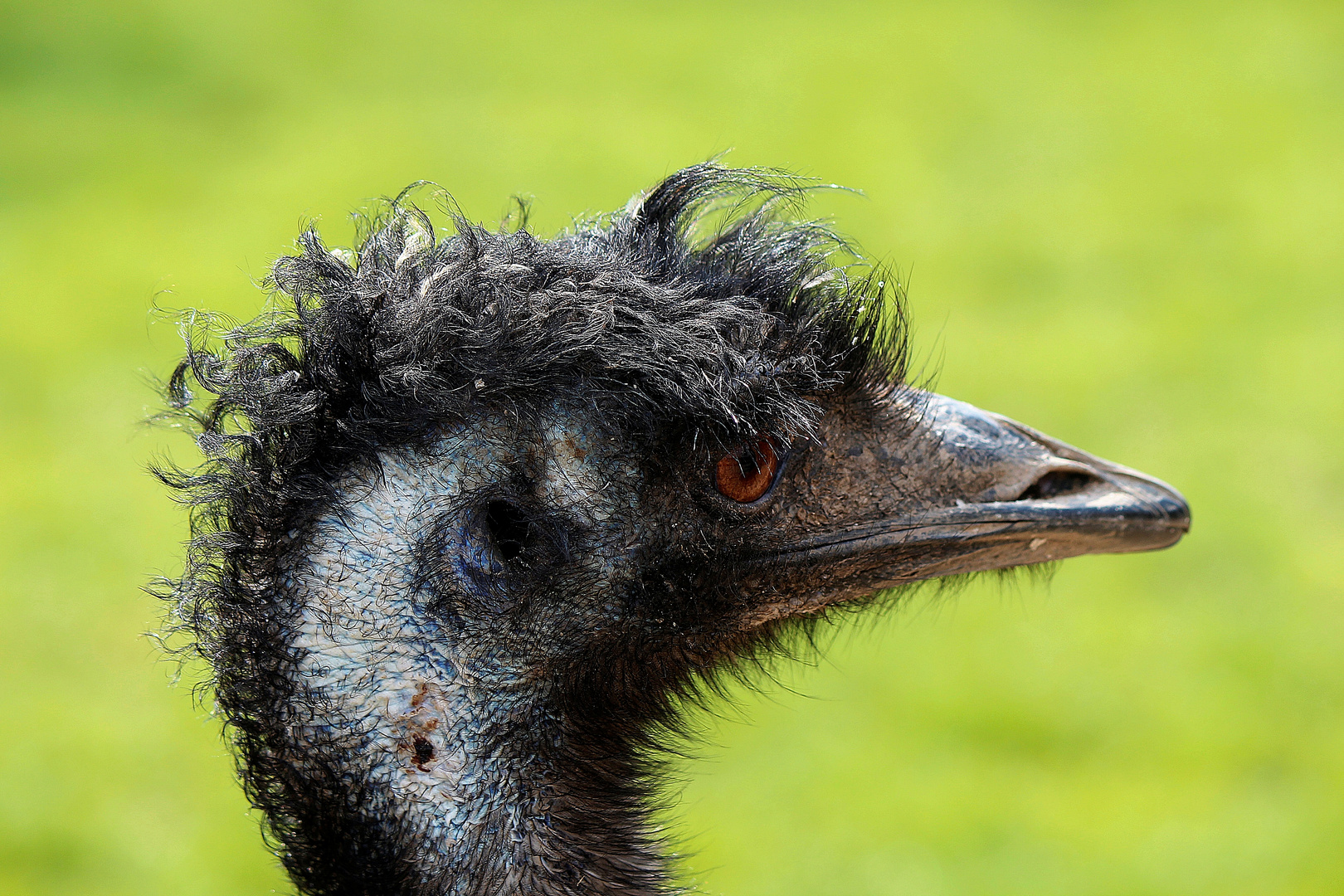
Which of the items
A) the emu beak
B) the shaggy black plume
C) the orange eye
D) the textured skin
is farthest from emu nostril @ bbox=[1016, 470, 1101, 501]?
the textured skin

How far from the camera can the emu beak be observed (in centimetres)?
262

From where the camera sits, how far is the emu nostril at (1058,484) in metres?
2.71

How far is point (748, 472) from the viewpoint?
8.49 feet

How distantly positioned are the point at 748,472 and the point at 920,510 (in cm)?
31

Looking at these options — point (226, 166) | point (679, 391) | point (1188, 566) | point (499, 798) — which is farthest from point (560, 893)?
point (226, 166)

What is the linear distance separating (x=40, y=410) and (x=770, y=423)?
23.8 ft

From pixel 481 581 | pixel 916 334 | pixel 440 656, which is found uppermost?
pixel 916 334

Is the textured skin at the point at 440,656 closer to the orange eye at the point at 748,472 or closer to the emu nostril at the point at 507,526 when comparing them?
the emu nostril at the point at 507,526

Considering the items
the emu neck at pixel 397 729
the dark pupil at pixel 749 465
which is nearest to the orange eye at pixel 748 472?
the dark pupil at pixel 749 465

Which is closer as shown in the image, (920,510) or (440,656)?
(440,656)

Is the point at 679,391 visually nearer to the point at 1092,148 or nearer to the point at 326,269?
the point at 326,269

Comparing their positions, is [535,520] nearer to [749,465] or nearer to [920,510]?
[749,465]

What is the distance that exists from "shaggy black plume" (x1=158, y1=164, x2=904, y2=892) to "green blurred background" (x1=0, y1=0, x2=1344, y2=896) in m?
0.74

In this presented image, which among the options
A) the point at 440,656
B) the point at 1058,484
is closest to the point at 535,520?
the point at 440,656
